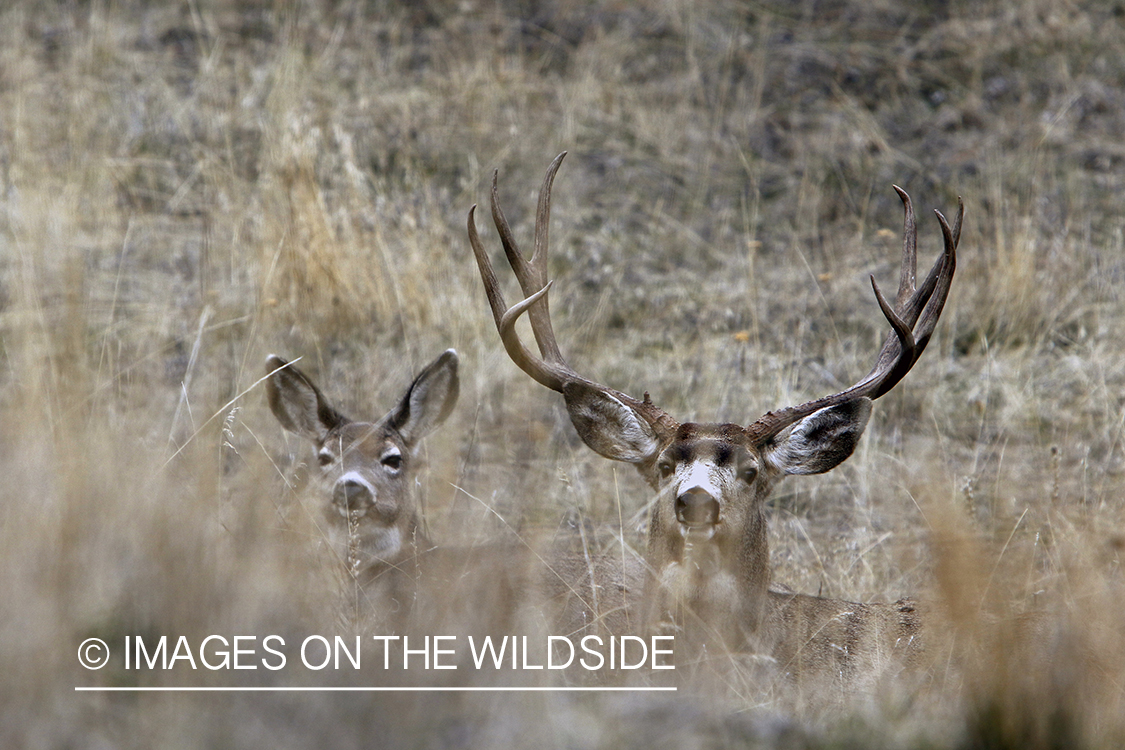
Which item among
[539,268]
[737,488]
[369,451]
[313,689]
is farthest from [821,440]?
[313,689]

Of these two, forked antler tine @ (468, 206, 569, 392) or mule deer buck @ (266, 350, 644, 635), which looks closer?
mule deer buck @ (266, 350, 644, 635)

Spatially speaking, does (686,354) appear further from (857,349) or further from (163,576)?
(163,576)

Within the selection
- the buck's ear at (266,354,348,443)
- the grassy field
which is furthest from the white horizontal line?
the buck's ear at (266,354,348,443)

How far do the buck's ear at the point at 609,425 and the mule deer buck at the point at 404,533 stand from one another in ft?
1.36

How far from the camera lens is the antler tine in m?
4.40

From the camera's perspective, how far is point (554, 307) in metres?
7.90

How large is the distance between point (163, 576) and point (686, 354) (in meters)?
4.64

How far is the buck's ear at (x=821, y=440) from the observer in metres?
4.33

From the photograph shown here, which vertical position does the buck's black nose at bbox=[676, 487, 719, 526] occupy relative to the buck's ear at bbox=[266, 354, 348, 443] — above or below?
below

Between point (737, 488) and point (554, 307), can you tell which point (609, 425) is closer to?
point (737, 488)

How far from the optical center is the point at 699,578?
13.6 ft

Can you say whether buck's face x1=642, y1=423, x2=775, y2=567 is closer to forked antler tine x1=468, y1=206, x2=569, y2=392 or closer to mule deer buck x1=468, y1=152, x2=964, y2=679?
mule deer buck x1=468, y1=152, x2=964, y2=679

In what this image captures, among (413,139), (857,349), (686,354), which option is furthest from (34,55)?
(857,349)

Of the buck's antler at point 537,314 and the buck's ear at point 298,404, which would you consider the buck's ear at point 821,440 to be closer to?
the buck's antler at point 537,314
